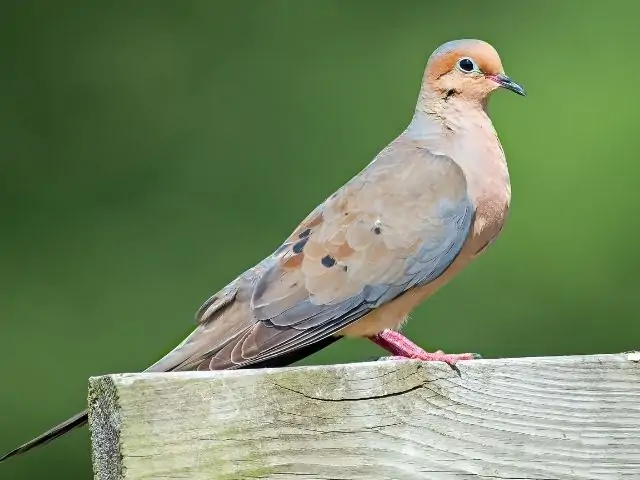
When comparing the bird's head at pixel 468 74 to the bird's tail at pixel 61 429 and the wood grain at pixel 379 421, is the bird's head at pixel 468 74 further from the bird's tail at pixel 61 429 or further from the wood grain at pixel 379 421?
the bird's tail at pixel 61 429

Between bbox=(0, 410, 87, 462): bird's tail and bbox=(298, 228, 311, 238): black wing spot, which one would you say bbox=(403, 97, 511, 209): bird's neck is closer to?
bbox=(298, 228, 311, 238): black wing spot

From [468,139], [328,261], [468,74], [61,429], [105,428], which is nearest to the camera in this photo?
[105,428]

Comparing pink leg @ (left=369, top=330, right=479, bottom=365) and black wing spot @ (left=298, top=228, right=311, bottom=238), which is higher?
black wing spot @ (left=298, top=228, right=311, bottom=238)

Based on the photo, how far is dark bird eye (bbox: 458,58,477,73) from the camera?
3.17 metres

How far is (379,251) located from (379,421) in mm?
1095

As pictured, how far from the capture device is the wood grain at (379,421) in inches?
66.7

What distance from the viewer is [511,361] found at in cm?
197

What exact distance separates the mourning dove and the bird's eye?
0.45ft

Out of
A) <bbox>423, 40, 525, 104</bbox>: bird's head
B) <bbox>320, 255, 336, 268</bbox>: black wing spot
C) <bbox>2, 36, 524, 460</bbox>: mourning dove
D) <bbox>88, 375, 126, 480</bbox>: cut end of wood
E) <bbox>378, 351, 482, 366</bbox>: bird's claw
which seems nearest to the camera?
<bbox>88, 375, 126, 480</bbox>: cut end of wood

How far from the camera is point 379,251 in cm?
292

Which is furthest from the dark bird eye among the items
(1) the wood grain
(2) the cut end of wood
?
(2) the cut end of wood

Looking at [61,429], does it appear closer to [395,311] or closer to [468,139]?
Answer: [395,311]

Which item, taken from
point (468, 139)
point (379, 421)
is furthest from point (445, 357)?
point (468, 139)

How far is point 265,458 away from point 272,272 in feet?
3.53
